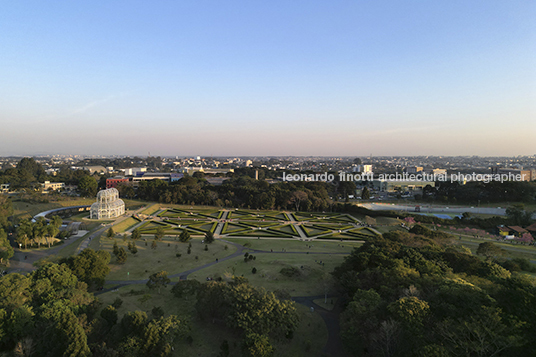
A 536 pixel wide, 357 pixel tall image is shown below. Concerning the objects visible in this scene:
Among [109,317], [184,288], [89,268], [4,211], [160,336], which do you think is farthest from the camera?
[4,211]

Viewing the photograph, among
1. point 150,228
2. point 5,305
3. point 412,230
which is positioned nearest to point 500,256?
point 412,230

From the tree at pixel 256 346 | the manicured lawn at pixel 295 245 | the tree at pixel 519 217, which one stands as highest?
the tree at pixel 519 217

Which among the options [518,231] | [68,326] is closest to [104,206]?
[68,326]

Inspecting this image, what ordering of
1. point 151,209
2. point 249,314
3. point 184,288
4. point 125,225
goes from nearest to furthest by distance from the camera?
point 249,314
point 184,288
point 125,225
point 151,209

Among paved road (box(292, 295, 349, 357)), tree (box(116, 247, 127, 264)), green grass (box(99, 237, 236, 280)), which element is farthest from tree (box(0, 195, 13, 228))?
paved road (box(292, 295, 349, 357))

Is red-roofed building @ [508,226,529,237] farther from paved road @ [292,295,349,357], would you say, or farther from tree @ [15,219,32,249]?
tree @ [15,219,32,249]

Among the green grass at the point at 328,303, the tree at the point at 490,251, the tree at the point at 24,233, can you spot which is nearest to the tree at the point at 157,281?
the green grass at the point at 328,303

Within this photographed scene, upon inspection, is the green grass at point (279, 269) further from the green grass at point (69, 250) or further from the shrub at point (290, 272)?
the green grass at point (69, 250)

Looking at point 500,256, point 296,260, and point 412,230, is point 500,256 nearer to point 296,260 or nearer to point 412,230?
point 412,230

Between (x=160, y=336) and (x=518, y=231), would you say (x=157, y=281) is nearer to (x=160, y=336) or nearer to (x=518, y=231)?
(x=160, y=336)

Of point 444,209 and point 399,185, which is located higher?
point 399,185

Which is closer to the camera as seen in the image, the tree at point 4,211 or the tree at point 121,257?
the tree at point 121,257
